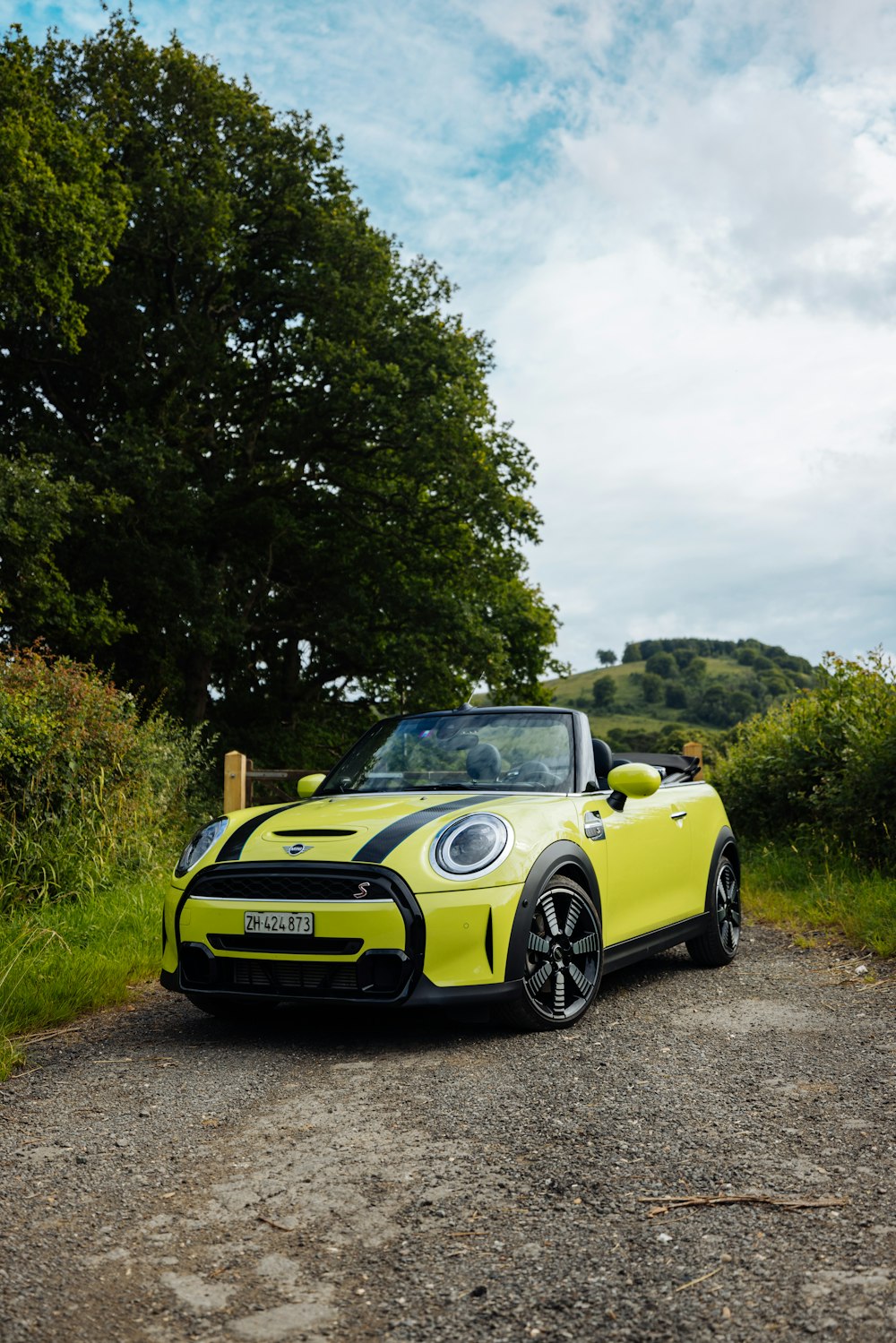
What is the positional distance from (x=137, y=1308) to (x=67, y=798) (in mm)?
7266

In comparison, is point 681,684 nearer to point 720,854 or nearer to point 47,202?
point 47,202

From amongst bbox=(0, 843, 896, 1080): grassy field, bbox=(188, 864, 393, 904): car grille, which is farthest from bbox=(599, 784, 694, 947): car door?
bbox=(0, 843, 896, 1080): grassy field

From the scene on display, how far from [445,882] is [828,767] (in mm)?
8701

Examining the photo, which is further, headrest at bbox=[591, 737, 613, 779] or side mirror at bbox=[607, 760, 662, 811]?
headrest at bbox=[591, 737, 613, 779]

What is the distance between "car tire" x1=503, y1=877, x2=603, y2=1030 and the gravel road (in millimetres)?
174

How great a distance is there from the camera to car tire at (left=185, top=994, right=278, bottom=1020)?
557cm

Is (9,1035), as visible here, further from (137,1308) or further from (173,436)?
(173,436)

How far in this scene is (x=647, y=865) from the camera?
21.2 feet

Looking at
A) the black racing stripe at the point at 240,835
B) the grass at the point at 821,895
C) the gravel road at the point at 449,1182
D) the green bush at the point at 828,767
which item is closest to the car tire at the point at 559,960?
the gravel road at the point at 449,1182

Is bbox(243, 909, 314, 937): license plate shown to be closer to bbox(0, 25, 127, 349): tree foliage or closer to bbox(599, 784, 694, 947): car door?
bbox(599, 784, 694, 947): car door

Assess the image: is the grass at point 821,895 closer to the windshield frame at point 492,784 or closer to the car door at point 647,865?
the car door at point 647,865

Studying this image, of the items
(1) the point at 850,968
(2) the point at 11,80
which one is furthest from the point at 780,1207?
(2) the point at 11,80

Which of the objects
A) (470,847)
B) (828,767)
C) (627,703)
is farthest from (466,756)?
(627,703)

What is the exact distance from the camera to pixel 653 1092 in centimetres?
435
